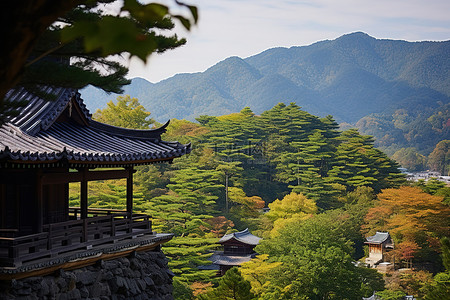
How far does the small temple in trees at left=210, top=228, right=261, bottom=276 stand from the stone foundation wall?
1426 cm

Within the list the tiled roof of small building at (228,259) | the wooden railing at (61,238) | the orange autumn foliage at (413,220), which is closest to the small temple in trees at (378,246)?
the orange autumn foliage at (413,220)

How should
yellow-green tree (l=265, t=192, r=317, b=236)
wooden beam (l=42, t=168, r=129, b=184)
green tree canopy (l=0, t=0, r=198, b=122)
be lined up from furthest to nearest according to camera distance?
yellow-green tree (l=265, t=192, r=317, b=236), wooden beam (l=42, t=168, r=129, b=184), green tree canopy (l=0, t=0, r=198, b=122)

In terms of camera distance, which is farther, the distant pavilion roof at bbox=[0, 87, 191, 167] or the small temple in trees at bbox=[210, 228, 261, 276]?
the small temple in trees at bbox=[210, 228, 261, 276]

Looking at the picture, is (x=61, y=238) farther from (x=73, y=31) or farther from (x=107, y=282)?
(x=73, y=31)

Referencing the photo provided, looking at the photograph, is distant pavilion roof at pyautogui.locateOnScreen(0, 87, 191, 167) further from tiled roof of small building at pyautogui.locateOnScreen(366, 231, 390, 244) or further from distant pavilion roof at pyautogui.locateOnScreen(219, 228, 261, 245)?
tiled roof of small building at pyautogui.locateOnScreen(366, 231, 390, 244)

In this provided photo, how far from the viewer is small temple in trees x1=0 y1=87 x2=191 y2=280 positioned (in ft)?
18.1

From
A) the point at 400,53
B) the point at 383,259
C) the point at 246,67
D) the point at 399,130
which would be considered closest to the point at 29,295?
the point at 383,259

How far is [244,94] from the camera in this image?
389ft

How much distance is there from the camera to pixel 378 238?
24.1m

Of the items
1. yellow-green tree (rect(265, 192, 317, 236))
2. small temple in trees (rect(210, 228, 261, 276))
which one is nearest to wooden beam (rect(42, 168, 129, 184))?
small temple in trees (rect(210, 228, 261, 276))

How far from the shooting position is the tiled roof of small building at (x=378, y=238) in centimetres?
2385

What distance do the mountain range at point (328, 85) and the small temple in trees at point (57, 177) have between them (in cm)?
9142

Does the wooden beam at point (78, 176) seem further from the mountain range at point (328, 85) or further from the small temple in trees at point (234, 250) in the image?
the mountain range at point (328, 85)

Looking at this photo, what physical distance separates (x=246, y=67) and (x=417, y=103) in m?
36.9
